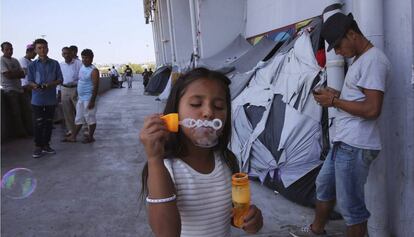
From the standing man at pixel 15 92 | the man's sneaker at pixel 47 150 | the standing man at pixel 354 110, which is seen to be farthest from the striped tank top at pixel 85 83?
the standing man at pixel 354 110

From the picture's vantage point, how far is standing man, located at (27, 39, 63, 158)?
6043mm

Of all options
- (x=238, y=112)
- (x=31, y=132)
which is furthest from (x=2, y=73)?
(x=238, y=112)

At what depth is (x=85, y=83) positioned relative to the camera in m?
6.92

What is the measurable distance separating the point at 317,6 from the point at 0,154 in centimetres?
550

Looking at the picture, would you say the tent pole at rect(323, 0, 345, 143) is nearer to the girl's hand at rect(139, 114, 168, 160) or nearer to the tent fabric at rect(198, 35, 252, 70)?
the girl's hand at rect(139, 114, 168, 160)

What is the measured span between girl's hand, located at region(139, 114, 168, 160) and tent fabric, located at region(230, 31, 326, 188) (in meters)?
2.81

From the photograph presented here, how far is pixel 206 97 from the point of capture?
146 cm

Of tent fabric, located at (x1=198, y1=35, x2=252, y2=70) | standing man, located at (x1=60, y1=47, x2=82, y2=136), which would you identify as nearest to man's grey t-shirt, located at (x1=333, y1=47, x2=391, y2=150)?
standing man, located at (x1=60, y1=47, x2=82, y2=136)

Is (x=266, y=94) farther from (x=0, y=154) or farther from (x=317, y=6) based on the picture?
(x=0, y=154)

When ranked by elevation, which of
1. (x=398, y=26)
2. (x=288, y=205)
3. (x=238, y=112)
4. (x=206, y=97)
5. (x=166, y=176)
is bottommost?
(x=288, y=205)

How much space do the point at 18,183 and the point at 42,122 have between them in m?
1.22

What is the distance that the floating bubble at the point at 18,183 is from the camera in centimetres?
465

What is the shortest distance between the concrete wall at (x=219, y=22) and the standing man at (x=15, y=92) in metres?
4.59

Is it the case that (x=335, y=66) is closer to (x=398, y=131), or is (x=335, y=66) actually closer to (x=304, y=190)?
(x=398, y=131)
